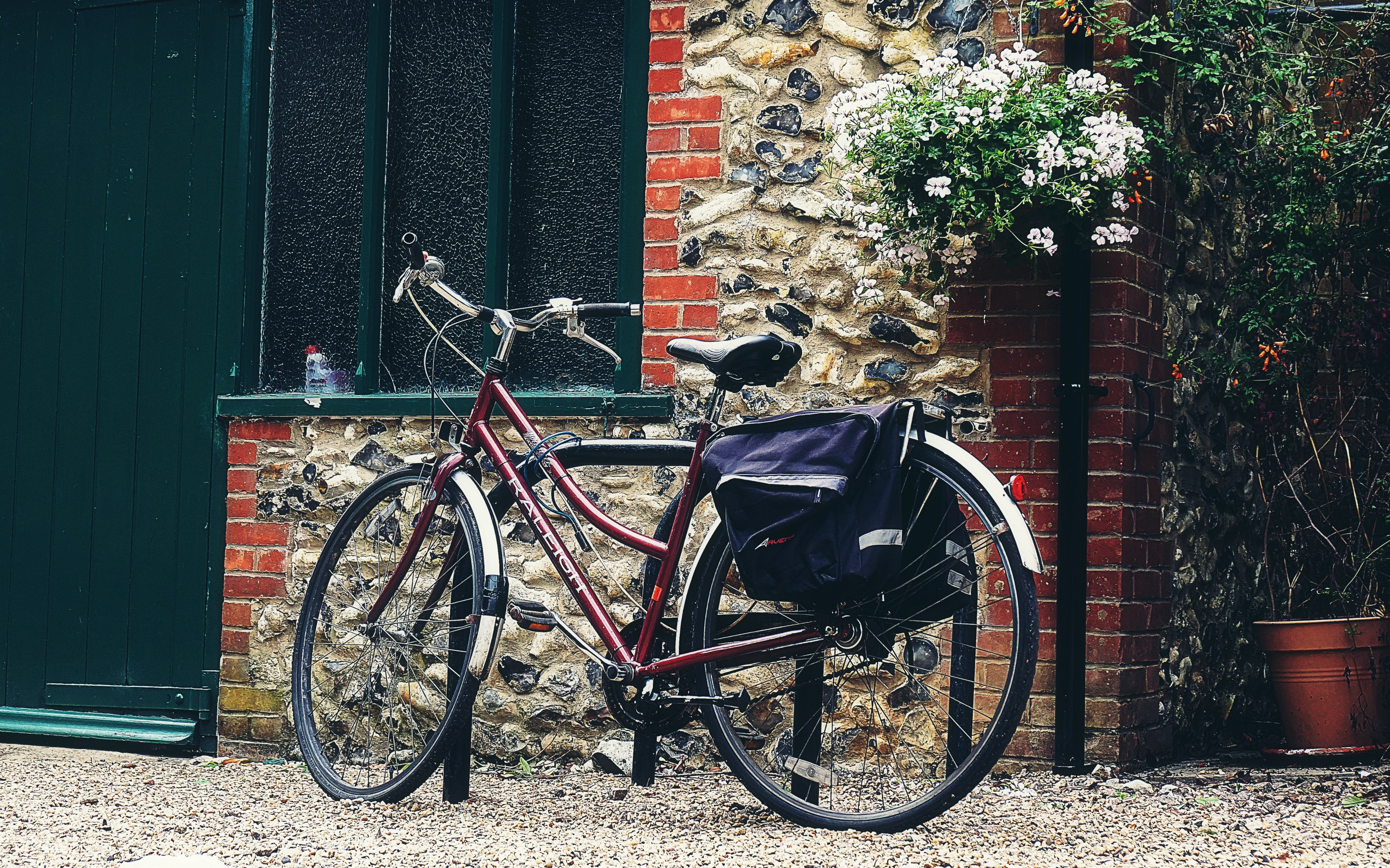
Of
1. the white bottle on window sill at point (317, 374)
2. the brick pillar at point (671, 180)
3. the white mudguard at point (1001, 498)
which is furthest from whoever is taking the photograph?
the white bottle on window sill at point (317, 374)

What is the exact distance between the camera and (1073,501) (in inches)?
149

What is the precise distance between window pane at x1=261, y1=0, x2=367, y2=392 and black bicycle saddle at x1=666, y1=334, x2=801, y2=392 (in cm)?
187

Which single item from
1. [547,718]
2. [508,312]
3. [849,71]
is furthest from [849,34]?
[547,718]

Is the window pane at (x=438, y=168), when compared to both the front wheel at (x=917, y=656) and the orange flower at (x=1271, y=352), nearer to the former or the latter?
the front wheel at (x=917, y=656)

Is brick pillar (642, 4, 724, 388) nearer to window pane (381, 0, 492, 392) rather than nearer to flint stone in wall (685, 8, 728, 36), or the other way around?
flint stone in wall (685, 8, 728, 36)

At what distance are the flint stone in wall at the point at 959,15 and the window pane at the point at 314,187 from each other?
78.0 inches

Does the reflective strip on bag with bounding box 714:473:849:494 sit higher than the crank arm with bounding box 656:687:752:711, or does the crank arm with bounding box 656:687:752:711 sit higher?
the reflective strip on bag with bounding box 714:473:849:494

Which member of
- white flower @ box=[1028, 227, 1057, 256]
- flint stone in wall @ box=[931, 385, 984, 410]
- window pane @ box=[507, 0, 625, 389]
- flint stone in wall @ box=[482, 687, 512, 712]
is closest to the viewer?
white flower @ box=[1028, 227, 1057, 256]

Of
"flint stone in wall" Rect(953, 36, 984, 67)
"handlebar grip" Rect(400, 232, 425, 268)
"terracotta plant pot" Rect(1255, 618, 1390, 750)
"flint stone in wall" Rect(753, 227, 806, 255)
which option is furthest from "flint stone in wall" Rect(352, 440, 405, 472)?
"terracotta plant pot" Rect(1255, 618, 1390, 750)

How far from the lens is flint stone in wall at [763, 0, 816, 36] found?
412cm

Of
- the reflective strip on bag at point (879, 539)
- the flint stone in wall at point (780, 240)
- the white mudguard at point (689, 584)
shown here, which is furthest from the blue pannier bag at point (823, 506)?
the flint stone in wall at point (780, 240)

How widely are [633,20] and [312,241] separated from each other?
4.59ft

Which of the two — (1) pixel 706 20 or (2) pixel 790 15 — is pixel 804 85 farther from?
(1) pixel 706 20

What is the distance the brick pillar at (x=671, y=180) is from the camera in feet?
13.7
